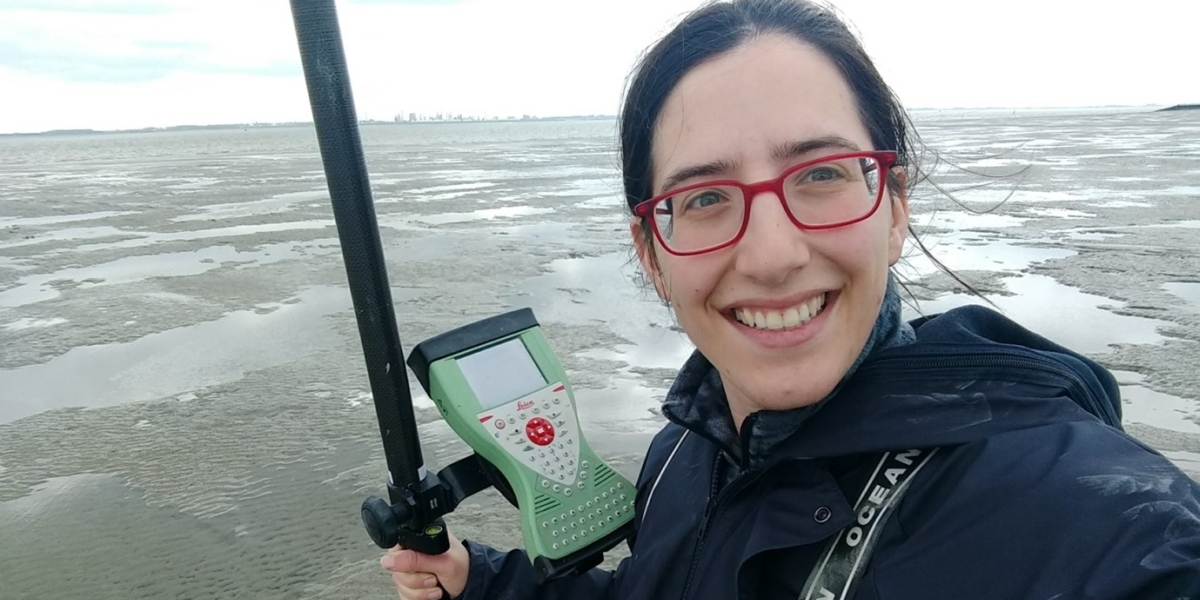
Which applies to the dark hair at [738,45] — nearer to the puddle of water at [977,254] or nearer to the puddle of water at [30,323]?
the puddle of water at [977,254]

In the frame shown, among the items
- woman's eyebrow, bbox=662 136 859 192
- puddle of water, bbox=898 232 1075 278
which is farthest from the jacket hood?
puddle of water, bbox=898 232 1075 278

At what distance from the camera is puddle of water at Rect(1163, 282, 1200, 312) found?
642cm

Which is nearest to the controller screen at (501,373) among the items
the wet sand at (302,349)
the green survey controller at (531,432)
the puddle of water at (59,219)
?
the green survey controller at (531,432)

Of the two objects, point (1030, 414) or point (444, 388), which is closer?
point (1030, 414)

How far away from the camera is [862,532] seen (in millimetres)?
1134

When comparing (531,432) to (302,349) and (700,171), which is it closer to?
(700,171)

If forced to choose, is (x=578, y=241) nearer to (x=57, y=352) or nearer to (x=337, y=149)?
(x=57, y=352)

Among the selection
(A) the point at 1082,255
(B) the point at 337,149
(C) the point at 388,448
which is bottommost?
(A) the point at 1082,255

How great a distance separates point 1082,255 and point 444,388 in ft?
28.7

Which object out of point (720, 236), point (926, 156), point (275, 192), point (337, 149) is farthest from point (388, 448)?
point (275, 192)

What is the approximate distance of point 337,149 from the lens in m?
1.27

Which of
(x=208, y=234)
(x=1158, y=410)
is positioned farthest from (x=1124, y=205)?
(x=208, y=234)

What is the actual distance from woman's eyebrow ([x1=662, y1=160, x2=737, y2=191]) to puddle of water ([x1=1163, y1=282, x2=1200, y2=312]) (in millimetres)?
6686

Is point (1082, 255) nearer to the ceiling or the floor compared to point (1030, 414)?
nearer to the floor
